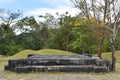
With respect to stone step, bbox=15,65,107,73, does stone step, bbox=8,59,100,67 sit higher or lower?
higher

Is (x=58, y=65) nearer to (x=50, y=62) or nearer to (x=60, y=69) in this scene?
(x=50, y=62)

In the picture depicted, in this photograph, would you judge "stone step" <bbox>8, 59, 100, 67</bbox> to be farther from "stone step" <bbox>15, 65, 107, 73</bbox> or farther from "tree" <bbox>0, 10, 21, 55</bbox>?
"tree" <bbox>0, 10, 21, 55</bbox>

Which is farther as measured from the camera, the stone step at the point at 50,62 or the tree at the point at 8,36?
the tree at the point at 8,36

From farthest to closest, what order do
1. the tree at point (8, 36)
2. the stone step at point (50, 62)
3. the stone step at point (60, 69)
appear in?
the tree at point (8, 36), the stone step at point (50, 62), the stone step at point (60, 69)

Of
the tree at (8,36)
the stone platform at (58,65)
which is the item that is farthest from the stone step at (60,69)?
the tree at (8,36)

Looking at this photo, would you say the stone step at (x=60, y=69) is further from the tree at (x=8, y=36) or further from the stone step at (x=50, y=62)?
the tree at (x=8, y=36)

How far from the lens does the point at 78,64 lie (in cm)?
1243

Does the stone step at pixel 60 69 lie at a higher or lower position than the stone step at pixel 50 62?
lower

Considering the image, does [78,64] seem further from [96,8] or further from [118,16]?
[96,8]

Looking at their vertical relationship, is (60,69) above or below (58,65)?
below

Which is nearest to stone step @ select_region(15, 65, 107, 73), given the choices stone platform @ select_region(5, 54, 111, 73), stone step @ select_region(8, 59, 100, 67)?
stone platform @ select_region(5, 54, 111, 73)

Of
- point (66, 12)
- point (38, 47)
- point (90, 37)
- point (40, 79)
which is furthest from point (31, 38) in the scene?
point (40, 79)

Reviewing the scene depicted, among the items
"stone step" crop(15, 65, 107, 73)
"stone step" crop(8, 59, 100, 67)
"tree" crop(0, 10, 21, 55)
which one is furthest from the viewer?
"tree" crop(0, 10, 21, 55)

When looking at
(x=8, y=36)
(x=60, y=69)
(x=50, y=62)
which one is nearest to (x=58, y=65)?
(x=50, y=62)
